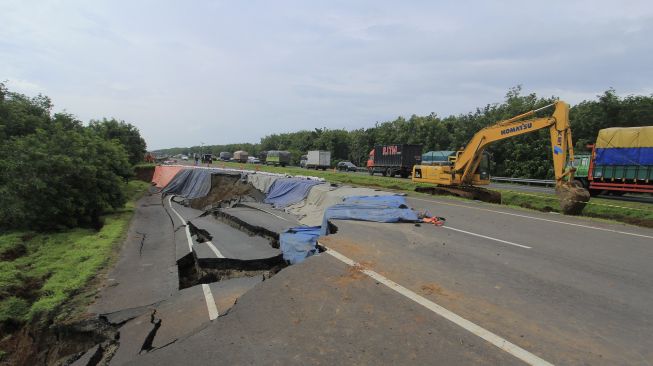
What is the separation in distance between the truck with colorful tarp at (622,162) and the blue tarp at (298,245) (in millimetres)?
20883

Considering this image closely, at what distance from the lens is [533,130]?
16656mm

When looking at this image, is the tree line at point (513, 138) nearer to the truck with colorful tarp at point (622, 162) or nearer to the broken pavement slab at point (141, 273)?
the truck with colorful tarp at point (622, 162)

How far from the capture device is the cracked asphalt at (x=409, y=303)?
3857 mm

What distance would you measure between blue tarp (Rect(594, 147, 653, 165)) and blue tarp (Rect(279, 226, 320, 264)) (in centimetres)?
2091

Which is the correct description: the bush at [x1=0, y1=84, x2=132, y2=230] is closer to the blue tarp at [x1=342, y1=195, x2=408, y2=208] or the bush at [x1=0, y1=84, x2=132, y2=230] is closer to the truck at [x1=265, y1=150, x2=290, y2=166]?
the blue tarp at [x1=342, y1=195, x2=408, y2=208]

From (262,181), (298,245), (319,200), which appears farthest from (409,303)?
(262,181)

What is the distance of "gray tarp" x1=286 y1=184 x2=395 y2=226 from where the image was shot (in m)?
15.4

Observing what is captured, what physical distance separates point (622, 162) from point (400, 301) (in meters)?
23.2

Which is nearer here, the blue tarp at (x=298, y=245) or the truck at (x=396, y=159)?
the blue tarp at (x=298, y=245)

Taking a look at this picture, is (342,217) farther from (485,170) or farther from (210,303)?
(485,170)

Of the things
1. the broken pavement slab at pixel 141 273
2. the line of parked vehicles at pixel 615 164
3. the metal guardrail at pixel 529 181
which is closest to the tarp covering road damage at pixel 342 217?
the broken pavement slab at pixel 141 273

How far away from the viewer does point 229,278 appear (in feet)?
26.9

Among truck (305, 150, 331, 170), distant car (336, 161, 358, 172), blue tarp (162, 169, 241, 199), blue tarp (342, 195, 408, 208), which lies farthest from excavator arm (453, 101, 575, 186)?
truck (305, 150, 331, 170)

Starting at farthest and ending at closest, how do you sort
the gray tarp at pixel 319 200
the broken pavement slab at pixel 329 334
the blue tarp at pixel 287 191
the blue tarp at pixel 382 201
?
the blue tarp at pixel 287 191 < the gray tarp at pixel 319 200 < the blue tarp at pixel 382 201 < the broken pavement slab at pixel 329 334
